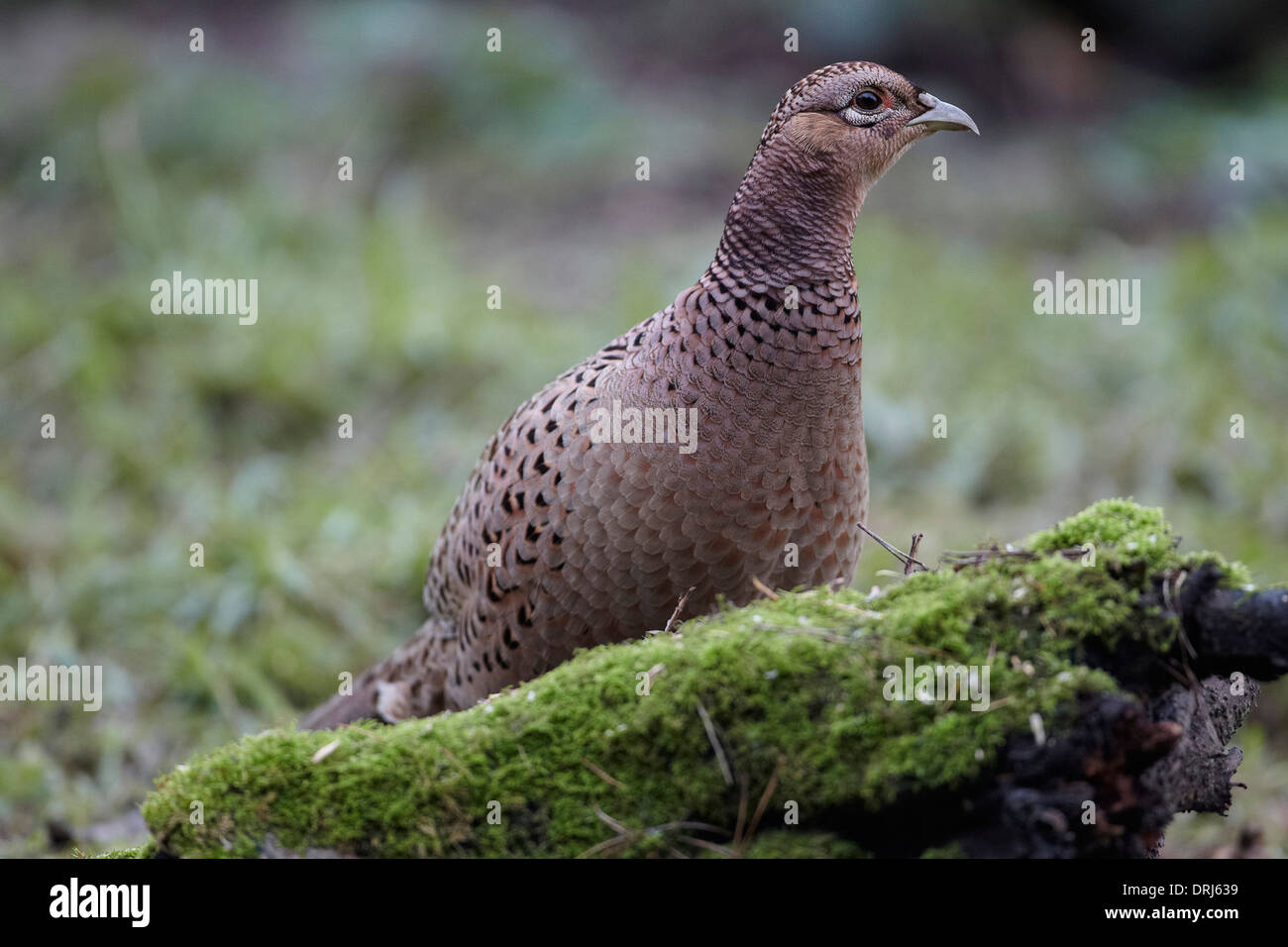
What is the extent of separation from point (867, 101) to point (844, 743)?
6.89 feet

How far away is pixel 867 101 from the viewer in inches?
144

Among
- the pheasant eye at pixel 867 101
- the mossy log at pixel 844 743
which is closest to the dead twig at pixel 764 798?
the mossy log at pixel 844 743

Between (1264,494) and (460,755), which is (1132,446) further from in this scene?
(460,755)

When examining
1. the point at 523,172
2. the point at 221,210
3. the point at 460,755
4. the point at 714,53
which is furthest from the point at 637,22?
the point at 460,755

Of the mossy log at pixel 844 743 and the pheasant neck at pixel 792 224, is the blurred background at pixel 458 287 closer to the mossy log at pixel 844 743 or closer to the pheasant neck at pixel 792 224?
the mossy log at pixel 844 743

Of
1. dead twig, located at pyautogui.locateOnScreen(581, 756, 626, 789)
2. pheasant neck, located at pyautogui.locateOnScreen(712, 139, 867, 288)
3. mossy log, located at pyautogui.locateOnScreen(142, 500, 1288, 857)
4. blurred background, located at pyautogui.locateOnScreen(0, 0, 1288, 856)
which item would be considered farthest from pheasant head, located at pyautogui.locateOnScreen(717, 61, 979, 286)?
blurred background, located at pyautogui.locateOnScreen(0, 0, 1288, 856)

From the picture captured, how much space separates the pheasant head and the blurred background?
Result: 9.27 feet

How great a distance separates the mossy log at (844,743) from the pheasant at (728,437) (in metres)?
0.76

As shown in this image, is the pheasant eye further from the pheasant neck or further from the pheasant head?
the pheasant neck

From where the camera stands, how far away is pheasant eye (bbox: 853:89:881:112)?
12.0 ft

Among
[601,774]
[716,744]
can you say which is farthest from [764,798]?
[601,774]

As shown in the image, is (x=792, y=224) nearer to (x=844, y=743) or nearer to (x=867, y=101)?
(x=867, y=101)

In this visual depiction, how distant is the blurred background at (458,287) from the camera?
20.2ft

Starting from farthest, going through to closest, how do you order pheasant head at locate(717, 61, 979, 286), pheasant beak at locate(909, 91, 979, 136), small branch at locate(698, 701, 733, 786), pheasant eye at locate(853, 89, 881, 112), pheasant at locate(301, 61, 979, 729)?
1. pheasant beak at locate(909, 91, 979, 136)
2. pheasant eye at locate(853, 89, 881, 112)
3. pheasant head at locate(717, 61, 979, 286)
4. pheasant at locate(301, 61, 979, 729)
5. small branch at locate(698, 701, 733, 786)
